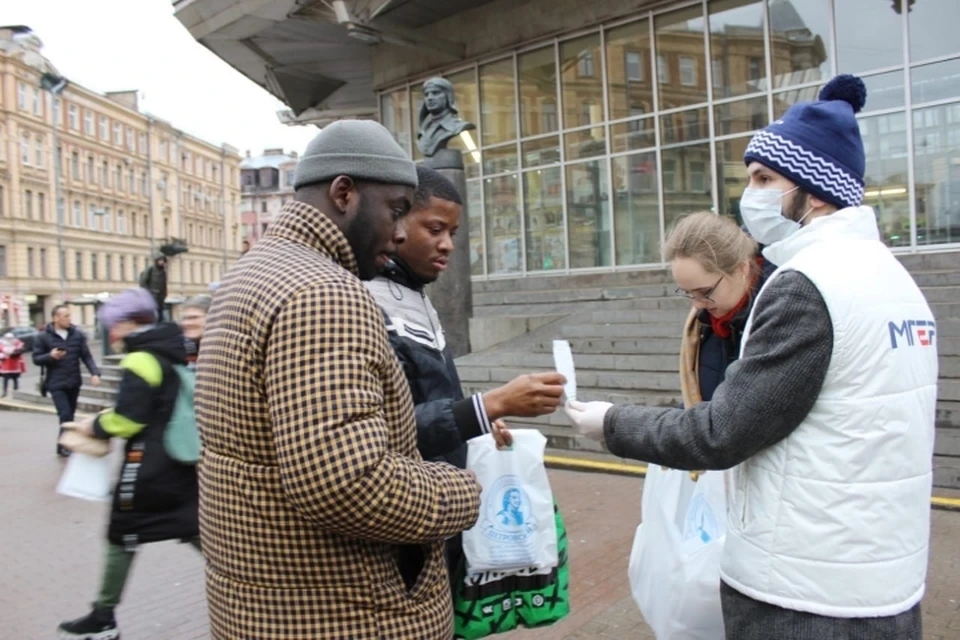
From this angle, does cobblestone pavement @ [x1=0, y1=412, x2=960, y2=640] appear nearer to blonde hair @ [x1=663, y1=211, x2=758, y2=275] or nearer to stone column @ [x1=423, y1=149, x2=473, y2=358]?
blonde hair @ [x1=663, y1=211, x2=758, y2=275]

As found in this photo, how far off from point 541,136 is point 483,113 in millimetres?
1711

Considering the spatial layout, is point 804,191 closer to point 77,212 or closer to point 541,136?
point 541,136

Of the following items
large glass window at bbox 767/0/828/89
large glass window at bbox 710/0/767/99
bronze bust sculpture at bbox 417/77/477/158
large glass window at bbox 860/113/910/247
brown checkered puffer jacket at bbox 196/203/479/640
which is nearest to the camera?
brown checkered puffer jacket at bbox 196/203/479/640

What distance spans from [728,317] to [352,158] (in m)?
1.74

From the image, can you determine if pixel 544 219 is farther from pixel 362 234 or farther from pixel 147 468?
pixel 362 234

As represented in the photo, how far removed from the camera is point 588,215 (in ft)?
55.4

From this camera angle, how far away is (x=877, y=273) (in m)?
1.72

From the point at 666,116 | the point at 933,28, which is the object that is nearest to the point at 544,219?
the point at 666,116

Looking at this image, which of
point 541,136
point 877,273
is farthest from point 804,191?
point 541,136

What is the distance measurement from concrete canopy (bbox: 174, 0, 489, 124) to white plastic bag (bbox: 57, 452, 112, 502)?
13400 mm

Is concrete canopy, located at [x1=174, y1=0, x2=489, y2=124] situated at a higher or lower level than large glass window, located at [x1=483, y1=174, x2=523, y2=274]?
higher

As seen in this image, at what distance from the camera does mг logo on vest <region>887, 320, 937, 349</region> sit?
5.49 ft

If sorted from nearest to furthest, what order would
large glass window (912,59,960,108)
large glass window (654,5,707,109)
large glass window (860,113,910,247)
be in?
large glass window (912,59,960,108) → large glass window (860,113,910,247) → large glass window (654,5,707,109)

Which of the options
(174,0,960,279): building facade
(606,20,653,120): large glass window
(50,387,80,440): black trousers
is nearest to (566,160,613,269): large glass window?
(174,0,960,279): building facade
